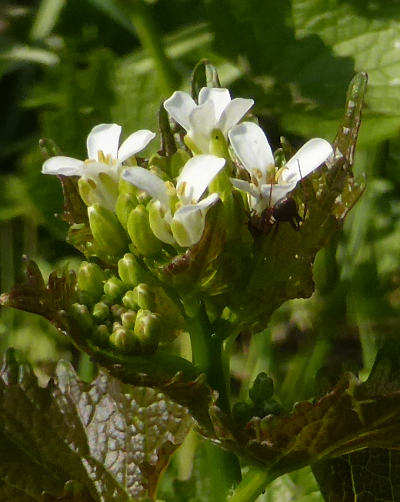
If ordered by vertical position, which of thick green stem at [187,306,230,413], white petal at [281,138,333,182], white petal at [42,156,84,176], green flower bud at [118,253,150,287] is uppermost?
white petal at [42,156,84,176]

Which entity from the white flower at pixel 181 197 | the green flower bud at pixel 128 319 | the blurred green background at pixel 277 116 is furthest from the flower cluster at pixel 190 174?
the blurred green background at pixel 277 116

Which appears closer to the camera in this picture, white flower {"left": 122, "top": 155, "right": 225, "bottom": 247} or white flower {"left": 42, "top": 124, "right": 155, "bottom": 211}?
white flower {"left": 122, "top": 155, "right": 225, "bottom": 247}

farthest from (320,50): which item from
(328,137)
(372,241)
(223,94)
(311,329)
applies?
(223,94)

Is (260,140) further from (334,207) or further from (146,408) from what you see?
(146,408)

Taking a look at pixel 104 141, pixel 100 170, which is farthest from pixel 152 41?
pixel 100 170

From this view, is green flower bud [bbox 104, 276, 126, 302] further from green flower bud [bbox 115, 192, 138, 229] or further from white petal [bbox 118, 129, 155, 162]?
white petal [bbox 118, 129, 155, 162]

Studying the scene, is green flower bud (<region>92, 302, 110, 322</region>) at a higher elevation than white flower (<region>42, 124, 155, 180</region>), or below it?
below

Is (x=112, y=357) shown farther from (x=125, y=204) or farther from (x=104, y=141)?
(x=104, y=141)

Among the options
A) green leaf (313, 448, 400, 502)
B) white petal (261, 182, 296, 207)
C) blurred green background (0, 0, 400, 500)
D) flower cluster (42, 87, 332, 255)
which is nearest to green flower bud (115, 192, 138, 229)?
flower cluster (42, 87, 332, 255)
